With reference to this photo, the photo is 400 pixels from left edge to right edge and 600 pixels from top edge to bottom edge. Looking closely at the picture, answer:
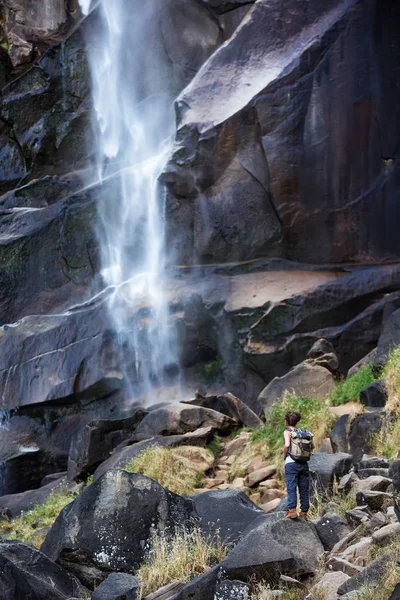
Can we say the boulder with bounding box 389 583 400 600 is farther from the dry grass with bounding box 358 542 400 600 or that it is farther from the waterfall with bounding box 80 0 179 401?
the waterfall with bounding box 80 0 179 401

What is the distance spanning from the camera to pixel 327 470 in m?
10.3

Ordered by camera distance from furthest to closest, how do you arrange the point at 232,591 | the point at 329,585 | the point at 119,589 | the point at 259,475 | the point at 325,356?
1. the point at 325,356
2. the point at 259,475
3. the point at 119,589
4. the point at 232,591
5. the point at 329,585

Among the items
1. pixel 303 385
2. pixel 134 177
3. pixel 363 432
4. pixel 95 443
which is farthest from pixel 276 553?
pixel 134 177

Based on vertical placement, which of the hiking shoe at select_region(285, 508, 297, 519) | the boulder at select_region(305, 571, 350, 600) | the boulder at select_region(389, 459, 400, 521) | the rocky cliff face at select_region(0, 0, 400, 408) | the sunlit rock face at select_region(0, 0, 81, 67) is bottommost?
the boulder at select_region(305, 571, 350, 600)

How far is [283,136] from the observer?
22.0 metres

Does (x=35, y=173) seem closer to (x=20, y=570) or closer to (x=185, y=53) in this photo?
(x=185, y=53)

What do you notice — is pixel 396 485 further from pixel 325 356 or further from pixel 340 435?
pixel 325 356

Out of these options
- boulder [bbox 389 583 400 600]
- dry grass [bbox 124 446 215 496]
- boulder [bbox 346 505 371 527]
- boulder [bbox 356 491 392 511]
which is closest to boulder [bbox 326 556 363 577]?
boulder [bbox 346 505 371 527]

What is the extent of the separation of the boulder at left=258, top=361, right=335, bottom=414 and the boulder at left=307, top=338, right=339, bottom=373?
31 centimetres

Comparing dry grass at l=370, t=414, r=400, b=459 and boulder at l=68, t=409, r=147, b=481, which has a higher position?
dry grass at l=370, t=414, r=400, b=459

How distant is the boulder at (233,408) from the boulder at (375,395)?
3842 millimetres

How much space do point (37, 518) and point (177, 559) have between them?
825 cm

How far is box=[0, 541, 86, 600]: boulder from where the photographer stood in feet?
24.1

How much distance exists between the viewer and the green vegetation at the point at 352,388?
14.6 m
